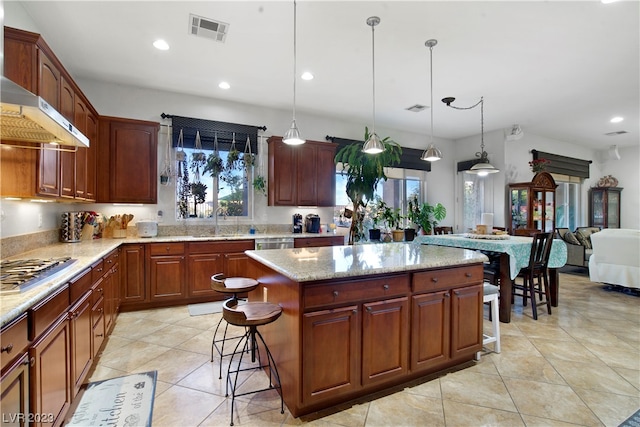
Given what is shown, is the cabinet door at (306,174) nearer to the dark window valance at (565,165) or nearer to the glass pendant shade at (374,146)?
the glass pendant shade at (374,146)

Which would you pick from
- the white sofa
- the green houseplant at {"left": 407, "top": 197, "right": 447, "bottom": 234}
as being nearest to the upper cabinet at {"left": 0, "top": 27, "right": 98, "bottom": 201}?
the green houseplant at {"left": 407, "top": 197, "right": 447, "bottom": 234}

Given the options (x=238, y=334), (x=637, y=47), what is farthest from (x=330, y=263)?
(x=637, y=47)

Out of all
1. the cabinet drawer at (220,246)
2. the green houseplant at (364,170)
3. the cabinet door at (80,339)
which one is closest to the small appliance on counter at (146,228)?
the cabinet drawer at (220,246)

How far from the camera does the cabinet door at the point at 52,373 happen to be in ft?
4.67

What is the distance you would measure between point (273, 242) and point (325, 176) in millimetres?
1487

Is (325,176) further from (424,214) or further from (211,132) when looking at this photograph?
(424,214)

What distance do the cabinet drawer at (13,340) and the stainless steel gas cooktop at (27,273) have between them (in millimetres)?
226

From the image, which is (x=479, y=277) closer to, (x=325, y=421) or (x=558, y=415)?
(x=558, y=415)

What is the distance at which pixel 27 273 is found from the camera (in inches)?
67.9

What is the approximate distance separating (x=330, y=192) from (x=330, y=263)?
3231mm

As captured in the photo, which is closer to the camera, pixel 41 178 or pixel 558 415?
pixel 558 415

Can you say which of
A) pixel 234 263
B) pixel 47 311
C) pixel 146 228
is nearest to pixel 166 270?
pixel 146 228

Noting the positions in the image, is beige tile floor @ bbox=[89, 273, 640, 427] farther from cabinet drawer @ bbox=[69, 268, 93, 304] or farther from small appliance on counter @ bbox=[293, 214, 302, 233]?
small appliance on counter @ bbox=[293, 214, 302, 233]

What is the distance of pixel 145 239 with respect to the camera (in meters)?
4.01
